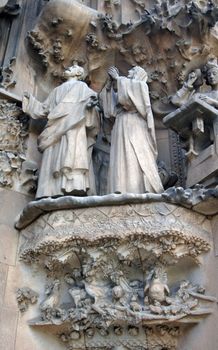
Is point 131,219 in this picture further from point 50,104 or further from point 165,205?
point 50,104

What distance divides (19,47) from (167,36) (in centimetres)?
212

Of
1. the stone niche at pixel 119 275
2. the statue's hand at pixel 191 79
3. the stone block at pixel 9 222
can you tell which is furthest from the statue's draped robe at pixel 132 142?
the stone block at pixel 9 222

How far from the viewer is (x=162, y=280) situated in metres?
4.79

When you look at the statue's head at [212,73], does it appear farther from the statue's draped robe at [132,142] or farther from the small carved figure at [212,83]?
the statue's draped robe at [132,142]

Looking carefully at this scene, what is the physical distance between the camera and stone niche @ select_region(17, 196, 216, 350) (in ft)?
15.3

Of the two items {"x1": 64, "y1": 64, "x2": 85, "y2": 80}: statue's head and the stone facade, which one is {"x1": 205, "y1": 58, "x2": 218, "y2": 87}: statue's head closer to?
the stone facade

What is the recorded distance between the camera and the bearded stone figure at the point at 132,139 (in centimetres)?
510

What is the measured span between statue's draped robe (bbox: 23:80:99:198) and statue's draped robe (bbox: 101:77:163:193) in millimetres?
298

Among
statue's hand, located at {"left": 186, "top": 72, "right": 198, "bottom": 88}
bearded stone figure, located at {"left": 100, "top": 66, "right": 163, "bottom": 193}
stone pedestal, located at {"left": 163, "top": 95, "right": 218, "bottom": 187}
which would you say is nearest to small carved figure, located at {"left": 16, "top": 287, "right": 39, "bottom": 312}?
bearded stone figure, located at {"left": 100, "top": 66, "right": 163, "bottom": 193}

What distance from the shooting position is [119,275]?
487 cm

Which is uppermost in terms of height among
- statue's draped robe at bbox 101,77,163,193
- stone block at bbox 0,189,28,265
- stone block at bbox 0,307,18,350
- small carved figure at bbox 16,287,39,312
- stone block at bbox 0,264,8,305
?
statue's draped robe at bbox 101,77,163,193

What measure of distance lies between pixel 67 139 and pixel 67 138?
0.05 feet

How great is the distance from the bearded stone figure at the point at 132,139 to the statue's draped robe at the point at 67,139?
0.30 m

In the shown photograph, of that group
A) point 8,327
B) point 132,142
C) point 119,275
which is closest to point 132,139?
point 132,142
